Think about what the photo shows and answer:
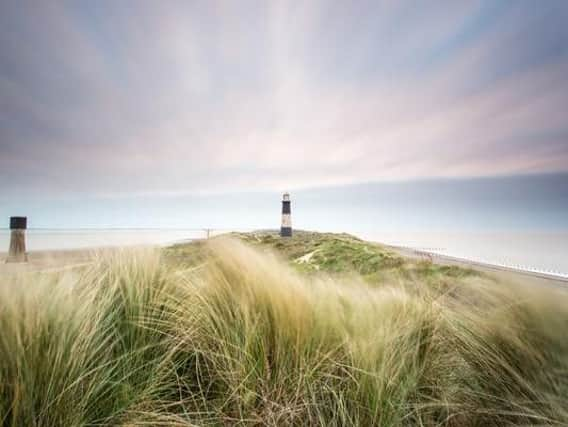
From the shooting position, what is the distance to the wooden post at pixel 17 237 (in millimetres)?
4768

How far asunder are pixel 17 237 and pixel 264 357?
5.53 meters

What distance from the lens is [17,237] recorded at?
199 inches

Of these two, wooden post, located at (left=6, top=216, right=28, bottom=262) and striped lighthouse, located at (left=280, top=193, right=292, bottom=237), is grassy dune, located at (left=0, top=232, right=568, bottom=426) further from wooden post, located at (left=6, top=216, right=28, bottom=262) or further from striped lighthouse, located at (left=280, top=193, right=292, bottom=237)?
striped lighthouse, located at (left=280, top=193, right=292, bottom=237)

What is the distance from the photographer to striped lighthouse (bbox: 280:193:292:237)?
17.6 m

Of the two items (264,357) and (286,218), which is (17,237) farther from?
(286,218)

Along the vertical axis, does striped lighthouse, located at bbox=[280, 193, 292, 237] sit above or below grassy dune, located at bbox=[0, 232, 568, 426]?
above

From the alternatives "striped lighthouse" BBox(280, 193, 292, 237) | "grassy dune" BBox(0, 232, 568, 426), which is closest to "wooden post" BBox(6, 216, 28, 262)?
"grassy dune" BBox(0, 232, 568, 426)

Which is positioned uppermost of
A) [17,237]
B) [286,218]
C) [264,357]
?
[286,218]

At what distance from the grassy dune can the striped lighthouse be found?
1571cm

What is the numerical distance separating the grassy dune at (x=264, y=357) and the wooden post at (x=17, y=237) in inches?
157

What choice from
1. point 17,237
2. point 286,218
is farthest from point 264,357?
point 286,218

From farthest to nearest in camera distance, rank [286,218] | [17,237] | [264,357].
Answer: [286,218]
[17,237]
[264,357]

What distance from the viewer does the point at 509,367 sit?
54.1 inches

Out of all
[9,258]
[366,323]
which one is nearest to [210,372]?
[366,323]
